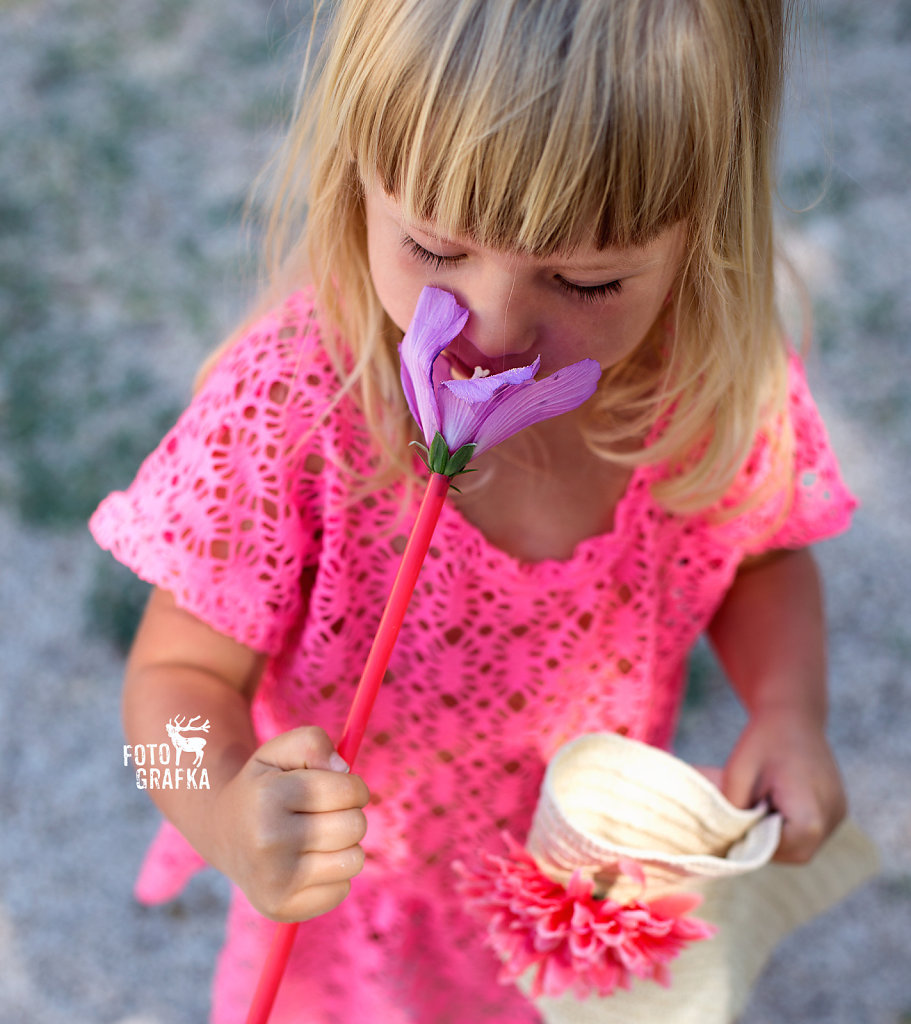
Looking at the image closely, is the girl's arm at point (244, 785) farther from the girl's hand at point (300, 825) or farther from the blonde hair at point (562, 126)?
the blonde hair at point (562, 126)

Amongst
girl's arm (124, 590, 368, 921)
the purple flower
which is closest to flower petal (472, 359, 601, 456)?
the purple flower

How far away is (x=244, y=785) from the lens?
0.67 m

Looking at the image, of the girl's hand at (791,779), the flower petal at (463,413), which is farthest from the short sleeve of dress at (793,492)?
the flower petal at (463,413)

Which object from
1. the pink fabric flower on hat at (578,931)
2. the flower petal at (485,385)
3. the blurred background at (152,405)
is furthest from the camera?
the blurred background at (152,405)

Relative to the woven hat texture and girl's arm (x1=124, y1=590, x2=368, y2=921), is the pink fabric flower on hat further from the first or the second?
girl's arm (x1=124, y1=590, x2=368, y2=921)

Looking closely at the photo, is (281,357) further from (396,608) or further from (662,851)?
(662,851)

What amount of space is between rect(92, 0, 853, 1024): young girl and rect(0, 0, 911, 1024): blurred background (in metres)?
0.24

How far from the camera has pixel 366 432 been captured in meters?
0.83

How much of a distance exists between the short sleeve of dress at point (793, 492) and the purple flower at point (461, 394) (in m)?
0.39

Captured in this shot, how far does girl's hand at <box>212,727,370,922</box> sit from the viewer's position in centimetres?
63

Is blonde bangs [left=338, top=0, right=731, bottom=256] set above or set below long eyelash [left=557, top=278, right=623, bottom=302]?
Answer: above

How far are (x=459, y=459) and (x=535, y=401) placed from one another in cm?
5

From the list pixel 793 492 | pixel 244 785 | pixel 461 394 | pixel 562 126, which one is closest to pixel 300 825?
pixel 244 785

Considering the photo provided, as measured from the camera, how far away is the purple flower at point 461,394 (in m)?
0.54
